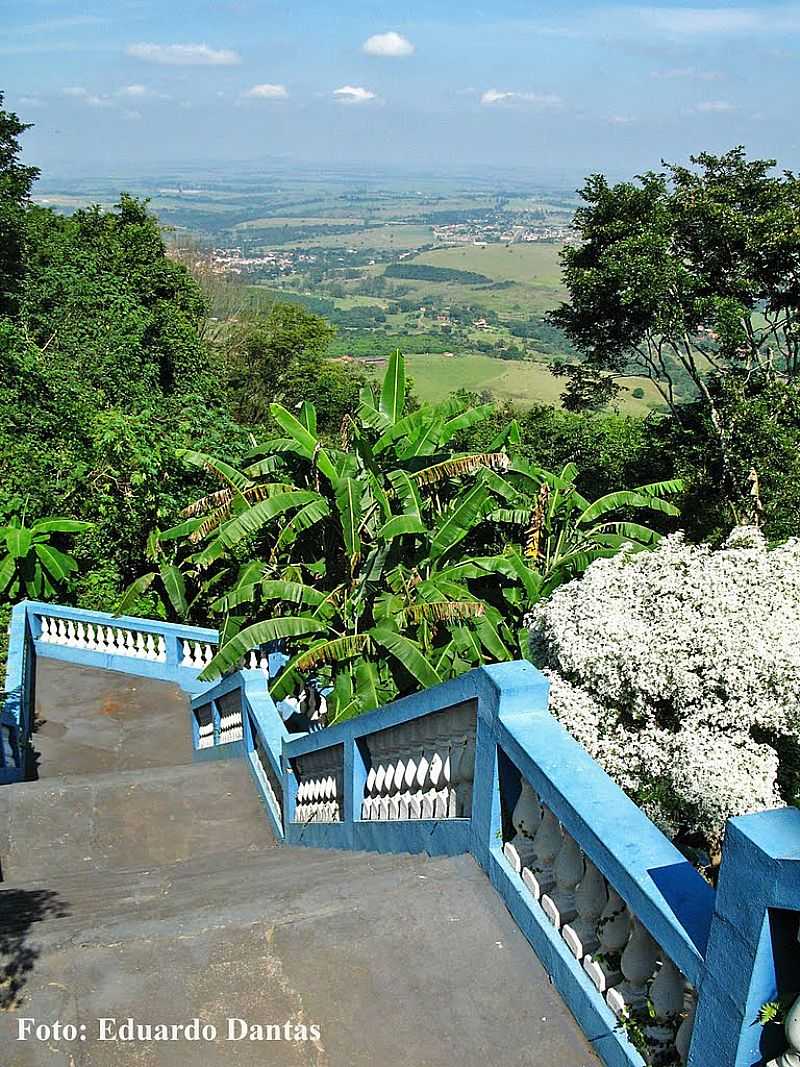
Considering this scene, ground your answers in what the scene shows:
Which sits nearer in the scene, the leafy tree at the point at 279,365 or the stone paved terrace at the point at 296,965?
the stone paved terrace at the point at 296,965

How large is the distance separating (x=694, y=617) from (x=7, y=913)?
4605 millimetres

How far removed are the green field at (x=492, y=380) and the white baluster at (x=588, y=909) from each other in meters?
62.0

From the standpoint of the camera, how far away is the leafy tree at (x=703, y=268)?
13844mm

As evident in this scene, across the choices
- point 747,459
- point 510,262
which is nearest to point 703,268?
point 747,459

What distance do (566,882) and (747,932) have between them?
99 centimetres

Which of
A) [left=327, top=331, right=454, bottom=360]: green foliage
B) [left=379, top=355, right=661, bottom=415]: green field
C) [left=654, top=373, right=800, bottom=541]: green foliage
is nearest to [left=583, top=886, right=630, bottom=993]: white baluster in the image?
[left=654, top=373, right=800, bottom=541]: green foliage

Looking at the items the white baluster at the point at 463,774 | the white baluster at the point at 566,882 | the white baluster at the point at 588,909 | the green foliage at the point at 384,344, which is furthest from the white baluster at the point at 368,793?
the green foliage at the point at 384,344

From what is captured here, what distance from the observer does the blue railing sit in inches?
81.8

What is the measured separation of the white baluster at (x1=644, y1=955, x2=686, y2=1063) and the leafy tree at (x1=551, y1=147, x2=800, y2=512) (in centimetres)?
1196

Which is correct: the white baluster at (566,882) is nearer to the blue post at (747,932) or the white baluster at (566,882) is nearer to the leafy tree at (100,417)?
the blue post at (747,932)

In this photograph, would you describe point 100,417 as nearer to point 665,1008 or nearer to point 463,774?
point 463,774

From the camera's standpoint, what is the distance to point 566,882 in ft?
9.80

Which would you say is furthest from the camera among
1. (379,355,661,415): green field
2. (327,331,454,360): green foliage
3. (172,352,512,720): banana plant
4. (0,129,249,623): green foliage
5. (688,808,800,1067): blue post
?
(327,331,454,360): green foliage

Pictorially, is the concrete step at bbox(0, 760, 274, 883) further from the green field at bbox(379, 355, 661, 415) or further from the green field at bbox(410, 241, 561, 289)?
the green field at bbox(410, 241, 561, 289)
